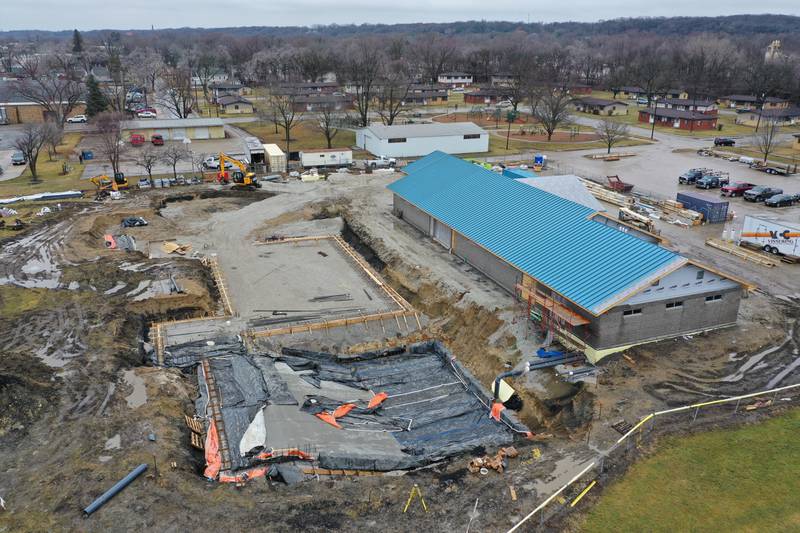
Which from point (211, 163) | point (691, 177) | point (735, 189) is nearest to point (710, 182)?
point (691, 177)

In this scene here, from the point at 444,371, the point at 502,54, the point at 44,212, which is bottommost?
the point at 444,371

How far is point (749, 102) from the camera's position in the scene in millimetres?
106938

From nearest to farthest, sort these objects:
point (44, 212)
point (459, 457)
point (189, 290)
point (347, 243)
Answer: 1. point (459, 457)
2. point (189, 290)
3. point (347, 243)
4. point (44, 212)

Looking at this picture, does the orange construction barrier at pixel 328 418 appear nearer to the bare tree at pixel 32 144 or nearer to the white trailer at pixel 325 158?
the white trailer at pixel 325 158

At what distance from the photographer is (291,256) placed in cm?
3750

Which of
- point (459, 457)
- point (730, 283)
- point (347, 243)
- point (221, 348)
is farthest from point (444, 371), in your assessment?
point (347, 243)

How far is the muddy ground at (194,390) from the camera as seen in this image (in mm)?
16344

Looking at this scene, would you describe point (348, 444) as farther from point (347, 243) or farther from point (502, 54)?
point (502, 54)

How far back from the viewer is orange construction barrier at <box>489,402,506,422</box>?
22391 mm

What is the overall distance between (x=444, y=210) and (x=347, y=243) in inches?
Answer: 297

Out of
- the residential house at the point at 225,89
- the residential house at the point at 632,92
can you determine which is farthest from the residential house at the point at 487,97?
the residential house at the point at 225,89

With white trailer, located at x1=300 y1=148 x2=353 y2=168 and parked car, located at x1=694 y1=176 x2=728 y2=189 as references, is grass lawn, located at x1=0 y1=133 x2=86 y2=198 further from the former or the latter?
parked car, located at x1=694 y1=176 x2=728 y2=189

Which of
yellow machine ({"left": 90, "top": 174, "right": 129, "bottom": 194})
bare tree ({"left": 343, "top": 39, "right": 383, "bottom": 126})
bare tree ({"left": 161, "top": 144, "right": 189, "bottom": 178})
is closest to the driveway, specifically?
yellow machine ({"left": 90, "top": 174, "right": 129, "bottom": 194})

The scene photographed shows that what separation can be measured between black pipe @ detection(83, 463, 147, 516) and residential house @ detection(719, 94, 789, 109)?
115 m
